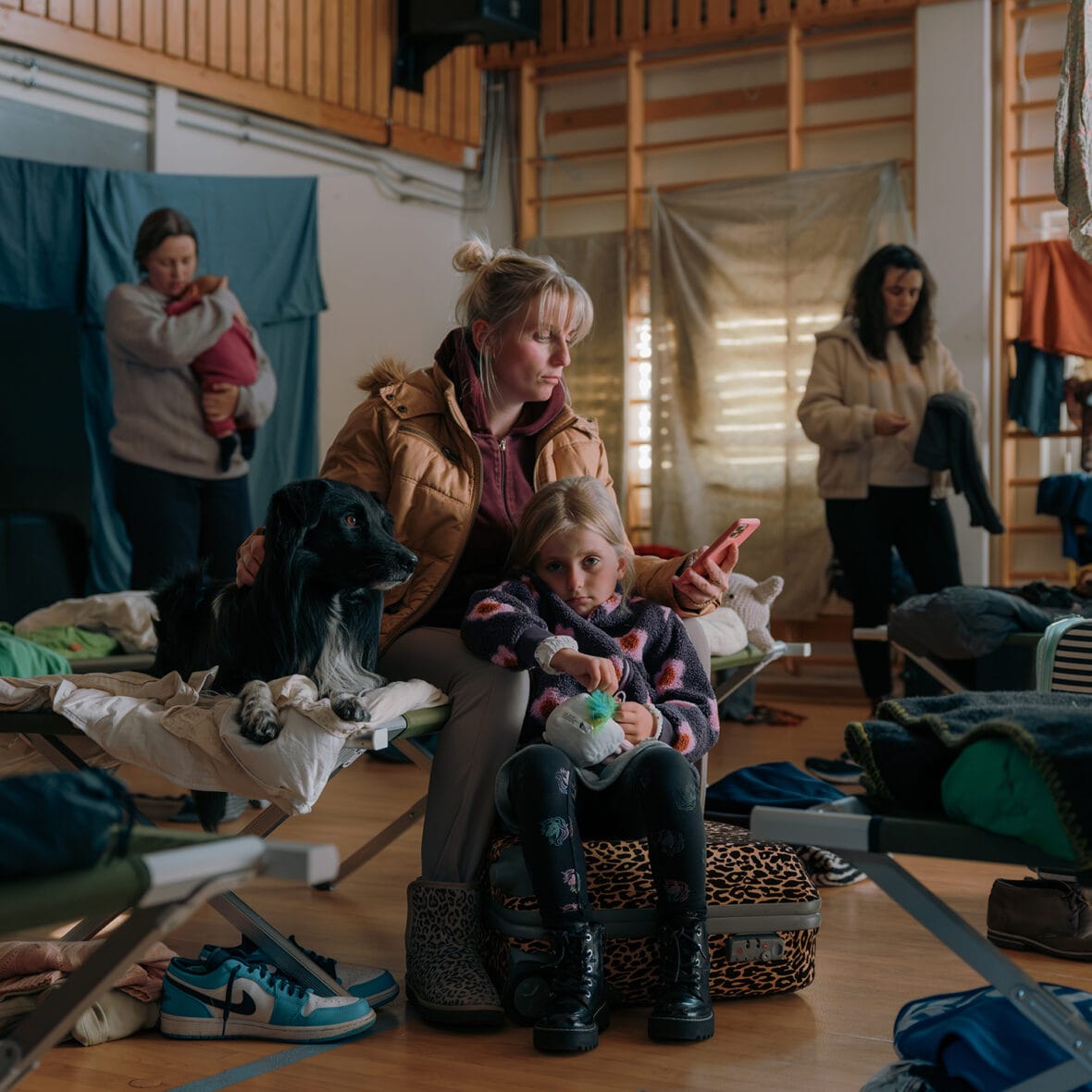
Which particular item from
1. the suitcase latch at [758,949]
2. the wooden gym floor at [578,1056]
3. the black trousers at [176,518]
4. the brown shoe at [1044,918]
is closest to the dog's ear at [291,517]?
the wooden gym floor at [578,1056]

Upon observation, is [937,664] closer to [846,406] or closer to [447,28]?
[846,406]

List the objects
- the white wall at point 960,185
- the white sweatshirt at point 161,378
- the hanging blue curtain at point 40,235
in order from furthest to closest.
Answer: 1. the white wall at point 960,185
2. the hanging blue curtain at point 40,235
3. the white sweatshirt at point 161,378

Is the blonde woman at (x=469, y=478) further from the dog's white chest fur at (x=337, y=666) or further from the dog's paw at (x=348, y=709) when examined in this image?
the dog's paw at (x=348, y=709)

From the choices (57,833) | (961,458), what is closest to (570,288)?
(57,833)

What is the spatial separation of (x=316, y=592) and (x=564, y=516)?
0.43 meters

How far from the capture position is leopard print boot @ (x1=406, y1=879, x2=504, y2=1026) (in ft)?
6.64

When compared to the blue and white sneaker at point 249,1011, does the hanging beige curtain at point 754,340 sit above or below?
above

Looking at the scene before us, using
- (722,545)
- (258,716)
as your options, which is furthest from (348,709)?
(722,545)

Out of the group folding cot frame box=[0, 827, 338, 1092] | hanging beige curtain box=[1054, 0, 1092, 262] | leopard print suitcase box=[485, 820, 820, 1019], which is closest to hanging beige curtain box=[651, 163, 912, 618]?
hanging beige curtain box=[1054, 0, 1092, 262]

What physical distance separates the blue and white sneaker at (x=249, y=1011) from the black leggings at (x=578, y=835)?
321 mm

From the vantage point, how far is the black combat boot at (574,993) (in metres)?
1.91

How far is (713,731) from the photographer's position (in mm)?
2291

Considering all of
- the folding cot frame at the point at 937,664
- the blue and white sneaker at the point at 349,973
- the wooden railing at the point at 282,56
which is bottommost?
the blue and white sneaker at the point at 349,973

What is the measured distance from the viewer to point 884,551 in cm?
476
